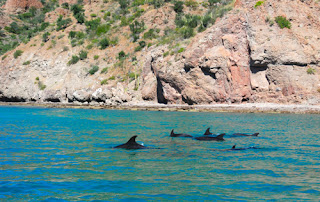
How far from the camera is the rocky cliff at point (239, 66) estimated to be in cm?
3888

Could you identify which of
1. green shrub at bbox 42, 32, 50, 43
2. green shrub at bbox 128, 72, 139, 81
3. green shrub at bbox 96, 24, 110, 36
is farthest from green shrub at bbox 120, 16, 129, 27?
green shrub at bbox 128, 72, 139, 81

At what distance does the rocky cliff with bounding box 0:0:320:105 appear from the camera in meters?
38.9

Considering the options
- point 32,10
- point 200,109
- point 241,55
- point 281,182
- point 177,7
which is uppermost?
point 32,10

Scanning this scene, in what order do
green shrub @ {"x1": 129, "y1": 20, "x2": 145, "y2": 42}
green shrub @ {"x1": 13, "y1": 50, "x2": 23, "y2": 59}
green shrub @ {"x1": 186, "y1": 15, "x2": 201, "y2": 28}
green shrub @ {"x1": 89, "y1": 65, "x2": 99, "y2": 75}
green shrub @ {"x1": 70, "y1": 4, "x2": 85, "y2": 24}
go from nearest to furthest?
1. green shrub @ {"x1": 186, "y1": 15, "x2": 201, "y2": 28}
2. green shrub @ {"x1": 89, "y1": 65, "x2": 99, "y2": 75}
3. green shrub @ {"x1": 129, "y1": 20, "x2": 145, "y2": 42}
4. green shrub @ {"x1": 13, "y1": 50, "x2": 23, "y2": 59}
5. green shrub @ {"x1": 70, "y1": 4, "x2": 85, "y2": 24}

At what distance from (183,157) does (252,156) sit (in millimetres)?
2352

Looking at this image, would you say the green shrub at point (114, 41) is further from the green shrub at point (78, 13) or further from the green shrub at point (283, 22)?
the green shrub at point (283, 22)

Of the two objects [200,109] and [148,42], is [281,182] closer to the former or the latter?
[200,109]

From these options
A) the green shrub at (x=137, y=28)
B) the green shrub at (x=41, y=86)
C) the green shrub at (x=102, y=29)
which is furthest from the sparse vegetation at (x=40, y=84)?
the green shrub at (x=137, y=28)

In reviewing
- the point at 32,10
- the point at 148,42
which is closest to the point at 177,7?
the point at 148,42

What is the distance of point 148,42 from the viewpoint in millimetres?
53250

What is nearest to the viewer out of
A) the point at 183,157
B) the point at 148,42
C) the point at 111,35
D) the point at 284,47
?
the point at 183,157

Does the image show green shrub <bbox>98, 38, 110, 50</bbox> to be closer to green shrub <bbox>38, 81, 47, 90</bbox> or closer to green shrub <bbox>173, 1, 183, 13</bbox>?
green shrub <bbox>38, 81, 47, 90</bbox>

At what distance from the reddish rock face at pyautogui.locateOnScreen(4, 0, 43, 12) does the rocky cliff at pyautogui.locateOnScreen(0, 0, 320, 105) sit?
56019 mm

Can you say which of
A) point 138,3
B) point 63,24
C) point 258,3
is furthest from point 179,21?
point 63,24
